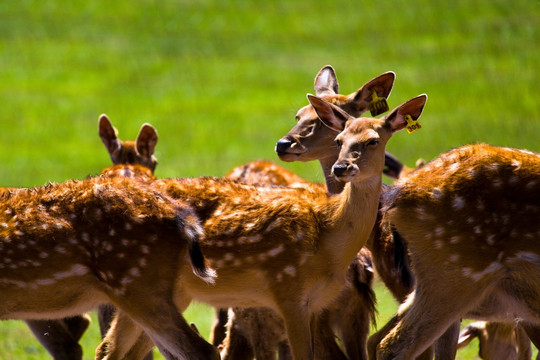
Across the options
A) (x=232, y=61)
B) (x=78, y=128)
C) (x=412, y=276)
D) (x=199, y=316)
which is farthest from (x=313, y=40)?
(x=412, y=276)

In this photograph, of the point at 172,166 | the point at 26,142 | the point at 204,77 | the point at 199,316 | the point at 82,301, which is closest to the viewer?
the point at 82,301

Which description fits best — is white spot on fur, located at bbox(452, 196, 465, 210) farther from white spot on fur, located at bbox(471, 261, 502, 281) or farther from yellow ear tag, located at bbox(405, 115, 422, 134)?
yellow ear tag, located at bbox(405, 115, 422, 134)

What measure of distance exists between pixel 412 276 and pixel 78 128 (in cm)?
1791

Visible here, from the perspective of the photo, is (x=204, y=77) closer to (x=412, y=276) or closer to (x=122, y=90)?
(x=122, y=90)

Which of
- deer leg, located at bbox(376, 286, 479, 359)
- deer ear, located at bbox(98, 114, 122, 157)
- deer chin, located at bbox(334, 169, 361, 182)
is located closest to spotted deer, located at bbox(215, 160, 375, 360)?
deer leg, located at bbox(376, 286, 479, 359)

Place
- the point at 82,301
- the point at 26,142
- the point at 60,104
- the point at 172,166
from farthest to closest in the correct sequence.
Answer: the point at 60,104, the point at 26,142, the point at 172,166, the point at 82,301

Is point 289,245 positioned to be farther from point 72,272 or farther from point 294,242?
point 72,272

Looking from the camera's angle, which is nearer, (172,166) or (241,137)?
(172,166)

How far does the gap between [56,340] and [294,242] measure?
2.35 m

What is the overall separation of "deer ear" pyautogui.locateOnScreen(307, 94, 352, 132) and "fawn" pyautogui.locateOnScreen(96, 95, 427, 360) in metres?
0.38

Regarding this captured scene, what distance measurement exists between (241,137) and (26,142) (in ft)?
14.4

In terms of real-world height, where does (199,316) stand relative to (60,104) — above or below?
below

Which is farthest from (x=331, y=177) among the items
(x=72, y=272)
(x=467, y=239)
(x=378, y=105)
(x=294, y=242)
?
(x=72, y=272)

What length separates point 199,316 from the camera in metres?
12.5
